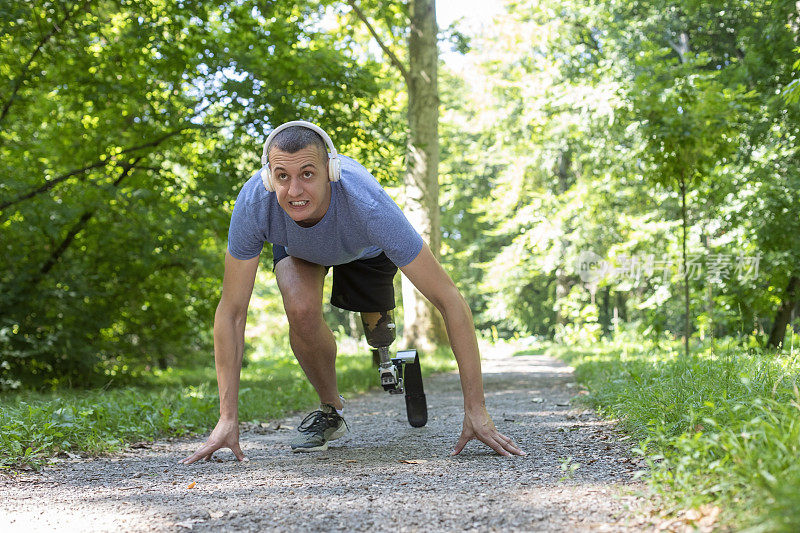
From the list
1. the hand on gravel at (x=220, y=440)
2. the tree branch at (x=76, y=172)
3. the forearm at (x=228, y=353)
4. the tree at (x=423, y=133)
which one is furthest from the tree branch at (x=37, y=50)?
the hand on gravel at (x=220, y=440)

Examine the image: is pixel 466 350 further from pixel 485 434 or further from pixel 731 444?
pixel 731 444

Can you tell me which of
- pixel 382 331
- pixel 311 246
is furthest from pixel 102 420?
pixel 311 246

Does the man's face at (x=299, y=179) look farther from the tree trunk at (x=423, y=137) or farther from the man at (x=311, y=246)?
the tree trunk at (x=423, y=137)

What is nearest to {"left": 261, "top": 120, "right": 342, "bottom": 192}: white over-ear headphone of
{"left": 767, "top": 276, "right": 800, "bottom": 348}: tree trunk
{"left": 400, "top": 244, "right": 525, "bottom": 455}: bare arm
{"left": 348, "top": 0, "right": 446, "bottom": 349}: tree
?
{"left": 400, "top": 244, "right": 525, "bottom": 455}: bare arm

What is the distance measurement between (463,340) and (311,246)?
86 cm

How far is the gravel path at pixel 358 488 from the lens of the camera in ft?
7.26

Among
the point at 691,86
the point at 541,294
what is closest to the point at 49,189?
the point at 691,86

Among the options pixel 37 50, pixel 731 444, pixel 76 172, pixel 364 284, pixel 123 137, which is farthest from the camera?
pixel 123 137

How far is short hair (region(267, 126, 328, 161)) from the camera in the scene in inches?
124

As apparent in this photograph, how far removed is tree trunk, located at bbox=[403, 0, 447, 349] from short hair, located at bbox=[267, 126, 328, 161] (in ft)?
28.5

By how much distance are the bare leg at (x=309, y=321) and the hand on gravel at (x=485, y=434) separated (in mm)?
996

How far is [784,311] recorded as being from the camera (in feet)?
27.6

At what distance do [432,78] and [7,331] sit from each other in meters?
7.44

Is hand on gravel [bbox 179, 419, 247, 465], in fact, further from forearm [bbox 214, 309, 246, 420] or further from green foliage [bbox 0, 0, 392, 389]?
green foliage [bbox 0, 0, 392, 389]
